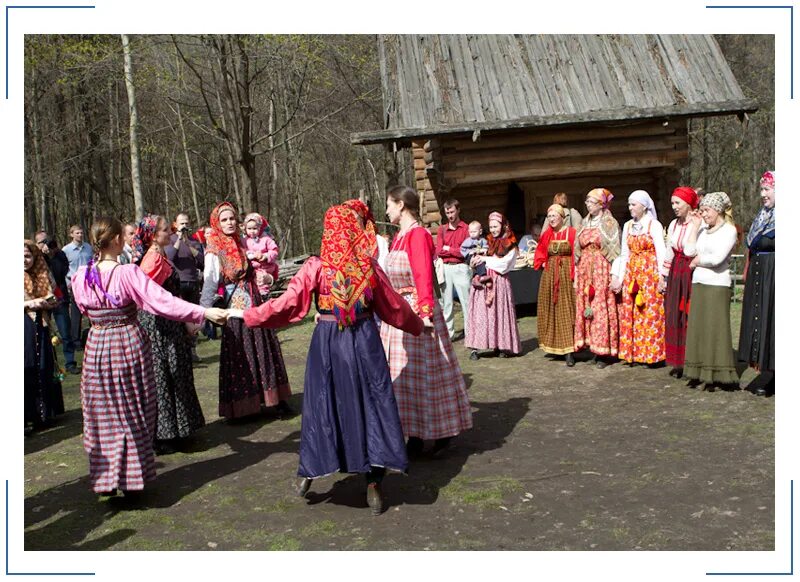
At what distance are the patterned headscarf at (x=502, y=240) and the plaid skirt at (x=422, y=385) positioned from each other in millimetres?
3906

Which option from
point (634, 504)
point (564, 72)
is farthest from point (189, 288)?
point (564, 72)

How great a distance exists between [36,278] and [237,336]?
195cm

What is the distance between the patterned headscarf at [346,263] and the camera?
4.50 metres

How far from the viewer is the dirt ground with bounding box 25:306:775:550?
170 inches

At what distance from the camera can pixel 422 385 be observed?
5668 millimetres

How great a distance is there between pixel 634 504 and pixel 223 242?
4066mm

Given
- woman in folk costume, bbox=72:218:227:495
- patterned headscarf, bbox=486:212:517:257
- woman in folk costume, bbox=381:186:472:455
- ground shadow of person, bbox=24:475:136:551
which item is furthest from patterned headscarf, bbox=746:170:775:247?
ground shadow of person, bbox=24:475:136:551

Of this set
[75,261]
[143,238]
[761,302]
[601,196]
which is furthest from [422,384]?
[75,261]

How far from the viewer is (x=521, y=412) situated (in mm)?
7004

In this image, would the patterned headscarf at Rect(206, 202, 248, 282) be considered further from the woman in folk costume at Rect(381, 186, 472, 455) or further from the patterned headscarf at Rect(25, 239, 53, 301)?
the woman in folk costume at Rect(381, 186, 472, 455)

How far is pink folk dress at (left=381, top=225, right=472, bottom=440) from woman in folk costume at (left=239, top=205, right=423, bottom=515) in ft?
2.74

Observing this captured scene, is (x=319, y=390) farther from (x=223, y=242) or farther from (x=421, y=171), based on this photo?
(x=421, y=171)

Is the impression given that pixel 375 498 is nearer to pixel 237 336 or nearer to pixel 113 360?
pixel 113 360

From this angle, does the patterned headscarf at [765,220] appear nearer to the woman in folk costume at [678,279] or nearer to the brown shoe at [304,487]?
the woman in folk costume at [678,279]
